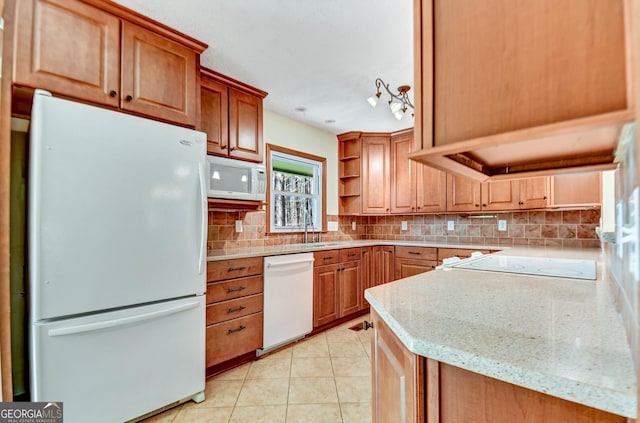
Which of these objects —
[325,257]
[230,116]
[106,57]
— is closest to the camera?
[106,57]

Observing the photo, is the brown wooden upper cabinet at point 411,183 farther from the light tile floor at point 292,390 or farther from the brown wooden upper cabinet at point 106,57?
the brown wooden upper cabinet at point 106,57

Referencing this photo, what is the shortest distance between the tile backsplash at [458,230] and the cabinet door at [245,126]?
2.00 ft

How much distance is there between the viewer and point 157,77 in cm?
183

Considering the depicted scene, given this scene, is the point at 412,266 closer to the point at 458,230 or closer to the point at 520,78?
the point at 458,230

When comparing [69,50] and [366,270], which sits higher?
[69,50]

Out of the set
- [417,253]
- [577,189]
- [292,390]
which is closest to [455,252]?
[417,253]

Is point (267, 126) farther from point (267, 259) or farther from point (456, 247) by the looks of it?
point (456, 247)

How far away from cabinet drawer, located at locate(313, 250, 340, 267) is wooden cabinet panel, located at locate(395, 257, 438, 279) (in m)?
0.83

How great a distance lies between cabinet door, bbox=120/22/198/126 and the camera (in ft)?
5.64

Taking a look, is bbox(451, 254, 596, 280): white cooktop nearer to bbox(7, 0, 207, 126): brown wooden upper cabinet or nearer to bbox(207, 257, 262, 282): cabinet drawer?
bbox(207, 257, 262, 282): cabinet drawer

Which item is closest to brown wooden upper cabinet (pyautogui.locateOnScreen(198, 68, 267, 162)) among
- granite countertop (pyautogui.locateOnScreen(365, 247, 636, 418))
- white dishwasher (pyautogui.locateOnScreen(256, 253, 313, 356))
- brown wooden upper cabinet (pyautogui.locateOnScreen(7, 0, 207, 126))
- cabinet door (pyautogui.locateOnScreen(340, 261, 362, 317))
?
brown wooden upper cabinet (pyautogui.locateOnScreen(7, 0, 207, 126))

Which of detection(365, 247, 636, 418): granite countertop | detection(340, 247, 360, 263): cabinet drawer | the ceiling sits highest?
the ceiling

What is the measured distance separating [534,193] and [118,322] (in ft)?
11.5

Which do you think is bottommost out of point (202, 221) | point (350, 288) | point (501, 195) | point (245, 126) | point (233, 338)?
point (233, 338)
